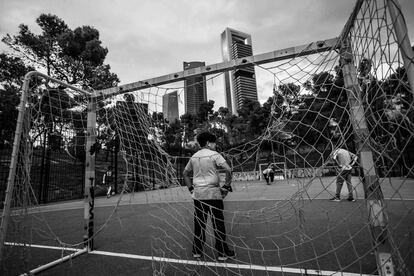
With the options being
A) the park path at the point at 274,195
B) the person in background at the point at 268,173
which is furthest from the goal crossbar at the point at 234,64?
the person in background at the point at 268,173

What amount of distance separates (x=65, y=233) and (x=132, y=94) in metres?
3.17

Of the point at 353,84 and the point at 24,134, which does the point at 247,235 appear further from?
the point at 24,134

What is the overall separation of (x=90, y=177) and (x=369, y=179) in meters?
3.69

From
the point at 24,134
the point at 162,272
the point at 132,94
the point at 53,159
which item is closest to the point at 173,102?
the point at 132,94

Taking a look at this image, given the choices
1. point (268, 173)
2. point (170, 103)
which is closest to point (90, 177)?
point (170, 103)

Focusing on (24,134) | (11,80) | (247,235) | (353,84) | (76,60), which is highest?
(76,60)

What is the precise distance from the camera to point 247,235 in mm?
3559

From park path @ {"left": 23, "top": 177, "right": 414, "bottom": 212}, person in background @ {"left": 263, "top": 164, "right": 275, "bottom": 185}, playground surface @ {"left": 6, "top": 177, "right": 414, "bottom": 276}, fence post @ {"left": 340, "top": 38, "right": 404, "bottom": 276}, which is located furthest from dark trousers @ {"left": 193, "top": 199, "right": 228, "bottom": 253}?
person in background @ {"left": 263, "top": 164, "right": 275, "bottom": 185}

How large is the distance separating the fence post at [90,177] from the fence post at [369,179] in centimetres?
347

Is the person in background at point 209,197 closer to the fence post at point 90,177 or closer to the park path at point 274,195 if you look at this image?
the park path at point 274,195

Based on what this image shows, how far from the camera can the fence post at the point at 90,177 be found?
331cm

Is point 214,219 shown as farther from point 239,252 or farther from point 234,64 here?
point 234,64

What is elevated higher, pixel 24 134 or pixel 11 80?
pixel 11 80

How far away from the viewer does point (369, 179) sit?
6.86ft
